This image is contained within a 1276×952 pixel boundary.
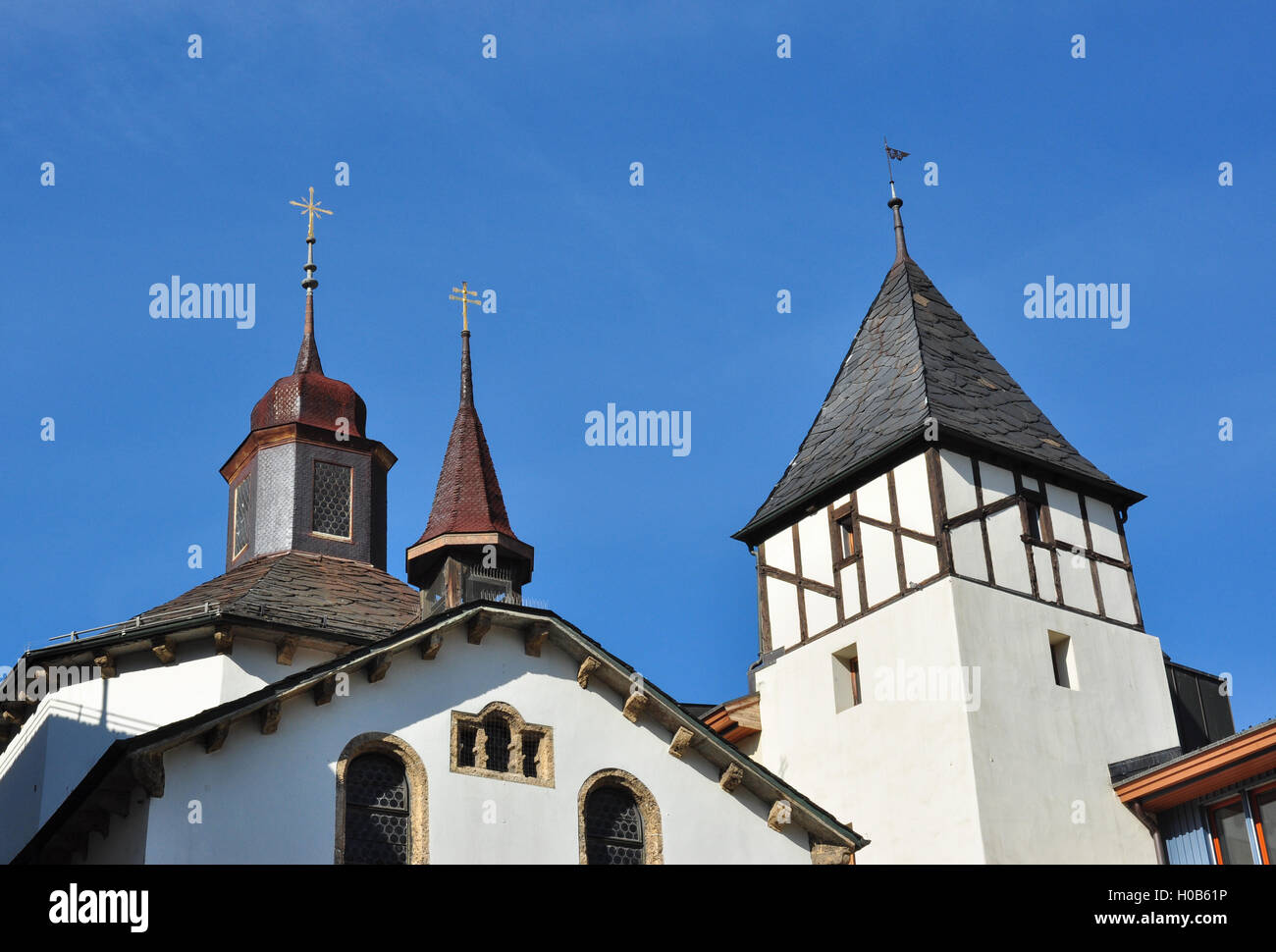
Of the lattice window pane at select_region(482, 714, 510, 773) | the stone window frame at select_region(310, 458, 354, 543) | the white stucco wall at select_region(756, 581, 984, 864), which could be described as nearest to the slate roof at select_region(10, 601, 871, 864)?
the lattice window pane at select_region(482, 714, 510, 773)

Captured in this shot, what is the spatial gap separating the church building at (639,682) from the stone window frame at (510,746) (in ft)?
0.13

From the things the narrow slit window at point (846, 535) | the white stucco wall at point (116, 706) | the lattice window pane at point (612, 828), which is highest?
the narrow slit window at point (846, 535)

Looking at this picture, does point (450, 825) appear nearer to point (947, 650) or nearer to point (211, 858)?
point (211, 858)

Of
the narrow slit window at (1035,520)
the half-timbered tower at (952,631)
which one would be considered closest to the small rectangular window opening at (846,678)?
the half-timbered tower at (952,631)

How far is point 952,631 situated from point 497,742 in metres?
9.02

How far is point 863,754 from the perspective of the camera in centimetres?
2827

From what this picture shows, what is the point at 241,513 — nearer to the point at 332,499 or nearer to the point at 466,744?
the point at 332,499

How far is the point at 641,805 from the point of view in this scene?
21781 millimetres

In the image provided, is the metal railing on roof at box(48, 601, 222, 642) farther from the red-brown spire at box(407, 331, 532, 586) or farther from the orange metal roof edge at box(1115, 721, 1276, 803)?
Answer: the orange metal roof edge at box(1115, 721, 1276, 803)

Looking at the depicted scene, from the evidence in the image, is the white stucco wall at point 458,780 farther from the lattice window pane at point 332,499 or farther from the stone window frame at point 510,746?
the lattice window pane at point 332,499

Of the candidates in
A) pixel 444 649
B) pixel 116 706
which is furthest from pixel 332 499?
pixel 444 649

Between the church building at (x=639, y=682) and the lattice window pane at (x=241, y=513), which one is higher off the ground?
the lattice window pane at (x=241, y=513)

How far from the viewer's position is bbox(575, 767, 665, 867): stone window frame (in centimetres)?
2128

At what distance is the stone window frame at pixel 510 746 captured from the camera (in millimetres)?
20719
